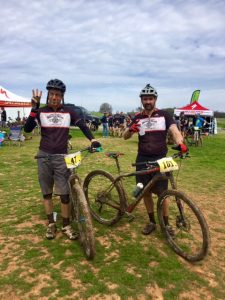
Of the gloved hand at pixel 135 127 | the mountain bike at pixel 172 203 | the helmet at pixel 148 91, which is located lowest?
the mountain bike at pixel 172 203

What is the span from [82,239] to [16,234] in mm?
1230

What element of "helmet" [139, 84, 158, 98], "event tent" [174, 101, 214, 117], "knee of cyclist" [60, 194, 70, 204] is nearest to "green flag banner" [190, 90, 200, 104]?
"event tent" [174, 101, 214, 117]

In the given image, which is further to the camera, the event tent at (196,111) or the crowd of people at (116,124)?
the event tent at (196,111)

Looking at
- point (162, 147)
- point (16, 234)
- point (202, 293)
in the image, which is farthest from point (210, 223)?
point (16, 234)

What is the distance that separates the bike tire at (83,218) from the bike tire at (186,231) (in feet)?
3.93

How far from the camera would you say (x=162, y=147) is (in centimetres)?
477

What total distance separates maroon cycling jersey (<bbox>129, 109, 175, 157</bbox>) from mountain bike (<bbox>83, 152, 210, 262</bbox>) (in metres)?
0.29

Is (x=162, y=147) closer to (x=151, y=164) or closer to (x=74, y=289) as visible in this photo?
(x=151, y=164)

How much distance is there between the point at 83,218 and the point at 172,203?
142 cm

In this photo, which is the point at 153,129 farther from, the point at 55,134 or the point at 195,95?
the point at 195,95

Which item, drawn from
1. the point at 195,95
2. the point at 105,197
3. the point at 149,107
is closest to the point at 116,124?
the point at 195,95

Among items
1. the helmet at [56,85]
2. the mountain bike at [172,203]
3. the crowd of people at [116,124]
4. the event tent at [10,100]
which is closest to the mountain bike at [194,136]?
the crowd of people at [116,124]

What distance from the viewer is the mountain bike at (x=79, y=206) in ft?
13.0

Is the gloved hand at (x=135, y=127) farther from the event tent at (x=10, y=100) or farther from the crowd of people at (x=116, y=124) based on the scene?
the event tent at (x=10, y=100)
